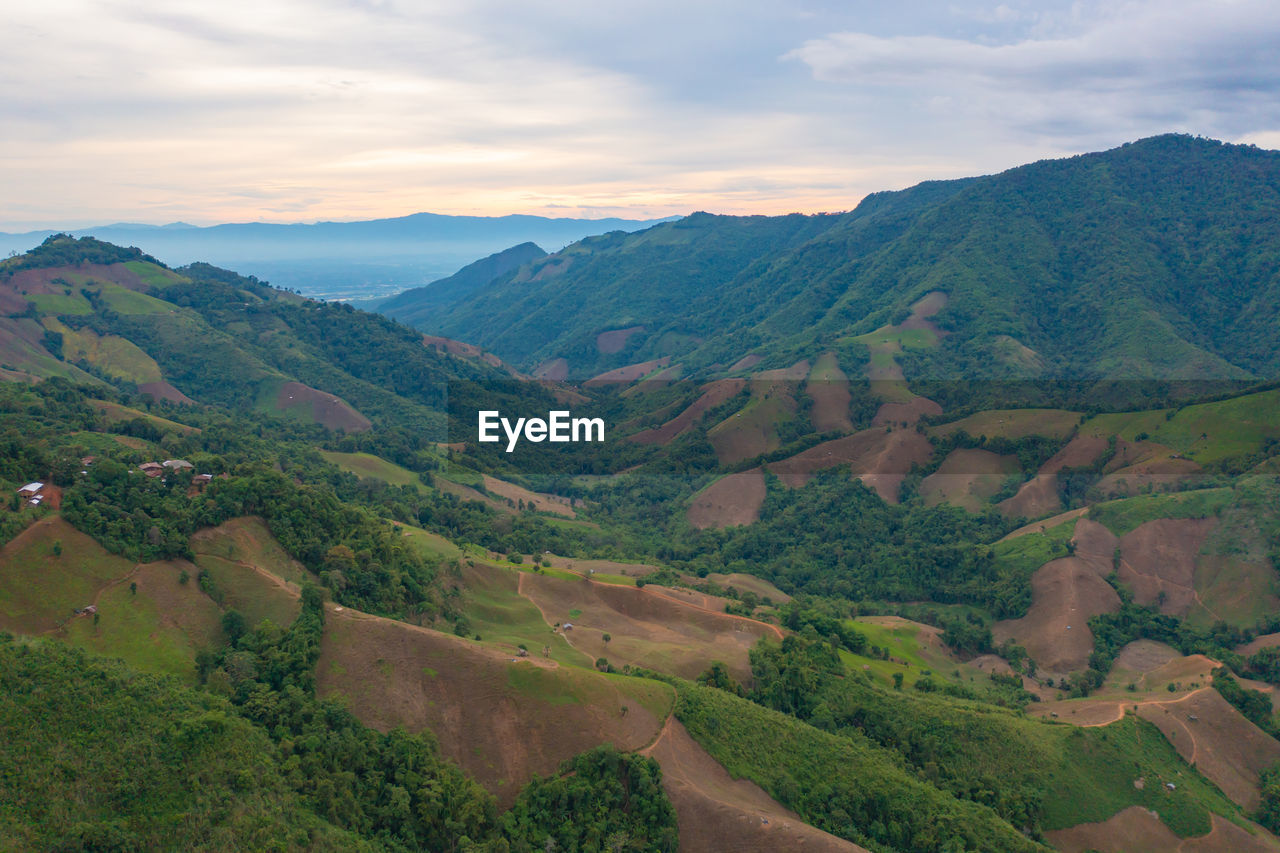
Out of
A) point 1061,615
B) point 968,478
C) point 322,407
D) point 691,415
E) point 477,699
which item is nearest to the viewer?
point 477,699

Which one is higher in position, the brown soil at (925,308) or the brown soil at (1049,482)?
the brown soil at (925,308)

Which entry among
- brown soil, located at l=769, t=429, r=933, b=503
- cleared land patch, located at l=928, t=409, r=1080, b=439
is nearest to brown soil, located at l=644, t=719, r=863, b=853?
brown soil, located at l=769, t=429, r=933, b=503

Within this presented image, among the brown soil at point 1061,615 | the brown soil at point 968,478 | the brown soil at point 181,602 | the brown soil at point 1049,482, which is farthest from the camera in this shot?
the brown soil at point 968,478

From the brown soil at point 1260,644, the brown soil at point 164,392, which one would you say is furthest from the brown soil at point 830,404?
the brown soil at point 164,392

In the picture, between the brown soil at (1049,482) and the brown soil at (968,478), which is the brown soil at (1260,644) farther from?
the brown soil at (968,478)

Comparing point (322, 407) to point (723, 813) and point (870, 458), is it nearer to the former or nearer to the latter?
point (870, 458)

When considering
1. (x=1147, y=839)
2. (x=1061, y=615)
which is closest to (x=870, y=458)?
(x=1061, y=615)
